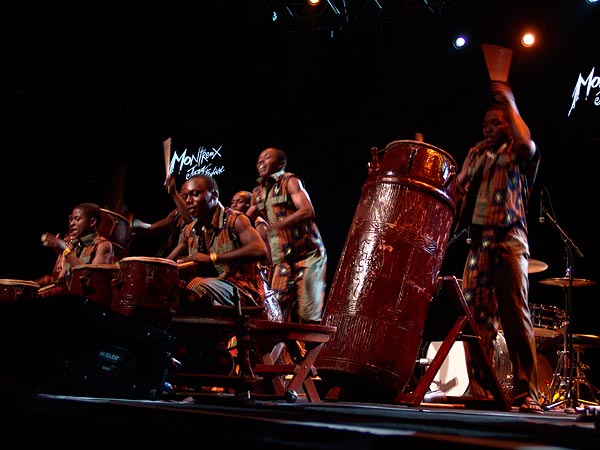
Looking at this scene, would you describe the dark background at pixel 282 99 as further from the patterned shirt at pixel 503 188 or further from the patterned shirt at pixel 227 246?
the patterned shirt at pixel 227 246

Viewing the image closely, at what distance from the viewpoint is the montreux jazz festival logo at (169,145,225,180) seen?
481 inches

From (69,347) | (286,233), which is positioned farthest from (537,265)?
(69,347)

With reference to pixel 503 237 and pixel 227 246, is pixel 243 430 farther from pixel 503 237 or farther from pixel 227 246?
pixel 227 246

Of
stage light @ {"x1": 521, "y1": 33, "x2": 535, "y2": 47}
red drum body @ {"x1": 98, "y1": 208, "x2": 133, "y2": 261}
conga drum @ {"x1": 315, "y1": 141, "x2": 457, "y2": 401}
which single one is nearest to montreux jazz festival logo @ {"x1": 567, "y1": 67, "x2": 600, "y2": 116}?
stage light @ {"x1": 521, "y1": 33, "x2": 535, "y2": 47}

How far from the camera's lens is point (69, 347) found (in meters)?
3.33

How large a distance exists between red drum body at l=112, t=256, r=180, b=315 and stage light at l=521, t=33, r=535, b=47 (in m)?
6.55

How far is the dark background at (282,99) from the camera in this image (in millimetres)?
9180

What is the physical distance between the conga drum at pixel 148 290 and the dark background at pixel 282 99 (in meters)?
6.06

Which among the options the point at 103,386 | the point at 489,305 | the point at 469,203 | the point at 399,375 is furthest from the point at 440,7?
the point at 103,386

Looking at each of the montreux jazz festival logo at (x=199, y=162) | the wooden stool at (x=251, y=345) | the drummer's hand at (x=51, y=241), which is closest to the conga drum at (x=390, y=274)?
the wooden stool at (x=251, y=345)

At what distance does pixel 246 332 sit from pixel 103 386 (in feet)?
3.30

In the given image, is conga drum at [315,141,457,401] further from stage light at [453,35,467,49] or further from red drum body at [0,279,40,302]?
stage light at [453,35,467,49]

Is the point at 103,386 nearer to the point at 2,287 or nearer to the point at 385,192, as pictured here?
the point at 385,192

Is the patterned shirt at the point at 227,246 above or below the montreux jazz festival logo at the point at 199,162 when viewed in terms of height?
below
